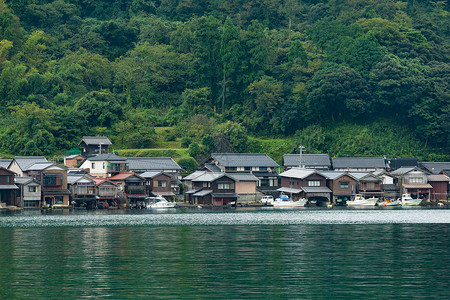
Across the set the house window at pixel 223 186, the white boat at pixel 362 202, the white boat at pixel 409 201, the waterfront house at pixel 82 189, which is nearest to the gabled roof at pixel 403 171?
the white boat at pixel 409 201

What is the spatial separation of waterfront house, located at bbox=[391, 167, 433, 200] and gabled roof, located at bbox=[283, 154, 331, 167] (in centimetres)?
701

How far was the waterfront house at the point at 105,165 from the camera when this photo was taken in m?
62.8

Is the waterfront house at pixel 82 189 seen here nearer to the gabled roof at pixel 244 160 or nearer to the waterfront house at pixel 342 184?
the gabled roof at pixel 244 160

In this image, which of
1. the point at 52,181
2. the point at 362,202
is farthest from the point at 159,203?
the point at 362,202

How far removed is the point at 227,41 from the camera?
76.4 m

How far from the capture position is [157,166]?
6444cm

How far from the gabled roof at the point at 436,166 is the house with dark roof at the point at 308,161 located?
32.7ft

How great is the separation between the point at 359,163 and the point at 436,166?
26.3ft

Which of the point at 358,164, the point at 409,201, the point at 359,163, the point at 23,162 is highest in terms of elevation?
the point at 23,162

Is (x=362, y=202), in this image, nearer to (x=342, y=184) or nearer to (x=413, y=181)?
(x=342, y=184)

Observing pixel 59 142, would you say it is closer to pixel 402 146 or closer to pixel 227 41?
pixel 227 41

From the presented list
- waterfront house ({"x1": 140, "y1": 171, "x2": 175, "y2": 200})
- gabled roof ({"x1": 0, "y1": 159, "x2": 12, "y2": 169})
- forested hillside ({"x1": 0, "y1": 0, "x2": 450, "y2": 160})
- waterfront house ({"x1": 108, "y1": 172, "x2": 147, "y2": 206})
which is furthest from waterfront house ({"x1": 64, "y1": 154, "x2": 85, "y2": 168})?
waterfront house ({"x1": 140, "y1": 171, "x2": 175, "y2": 200})

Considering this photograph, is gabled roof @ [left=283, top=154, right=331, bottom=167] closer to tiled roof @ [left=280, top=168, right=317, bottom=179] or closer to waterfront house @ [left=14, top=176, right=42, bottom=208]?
tiled roof @ [left=280, top=168, right=317, bottom=179]

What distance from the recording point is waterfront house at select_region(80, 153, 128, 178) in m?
62.8
